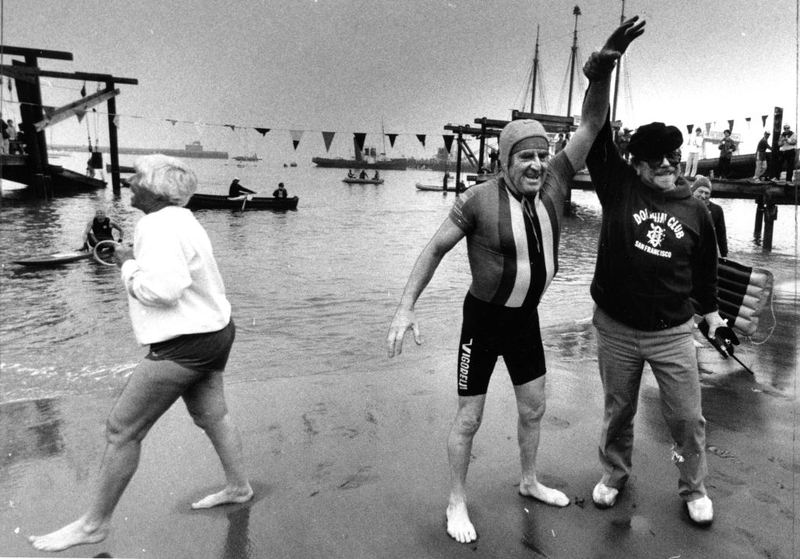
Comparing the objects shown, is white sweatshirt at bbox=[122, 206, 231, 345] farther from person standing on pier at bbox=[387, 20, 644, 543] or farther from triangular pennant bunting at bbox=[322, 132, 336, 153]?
triangular pennant bunting at bbox=[322, 132, 336, 153]

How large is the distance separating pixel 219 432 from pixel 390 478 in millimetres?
965

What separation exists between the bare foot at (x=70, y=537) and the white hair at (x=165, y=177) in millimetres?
1423

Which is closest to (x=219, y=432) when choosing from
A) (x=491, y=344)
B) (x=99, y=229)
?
(x=491, y=344)

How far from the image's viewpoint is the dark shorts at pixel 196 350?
94.4 inches


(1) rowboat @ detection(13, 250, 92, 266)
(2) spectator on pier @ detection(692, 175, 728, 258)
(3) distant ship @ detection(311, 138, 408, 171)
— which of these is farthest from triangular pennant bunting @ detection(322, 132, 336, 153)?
(3) distant ship @ detection(311, 138, 408, 171)

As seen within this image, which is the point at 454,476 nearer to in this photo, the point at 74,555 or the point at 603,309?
the point at 603,309

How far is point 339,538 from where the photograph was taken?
8.41ft

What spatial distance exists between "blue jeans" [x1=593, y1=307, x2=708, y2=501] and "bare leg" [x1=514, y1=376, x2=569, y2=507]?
317mm

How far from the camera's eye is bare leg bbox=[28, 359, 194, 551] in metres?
2.38

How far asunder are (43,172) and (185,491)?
3304 centimetres

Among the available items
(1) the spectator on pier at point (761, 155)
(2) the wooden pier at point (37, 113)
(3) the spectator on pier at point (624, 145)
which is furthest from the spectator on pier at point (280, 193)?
(1) the spectator on pier at point (761, 155)

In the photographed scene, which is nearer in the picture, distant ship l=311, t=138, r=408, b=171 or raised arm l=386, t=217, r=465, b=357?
raised arm l=386, t=217, r=465, b=357

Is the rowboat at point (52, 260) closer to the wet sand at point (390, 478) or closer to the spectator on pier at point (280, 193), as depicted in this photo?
the wet sand at point (390, 478)

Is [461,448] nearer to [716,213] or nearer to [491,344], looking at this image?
[491,344]
